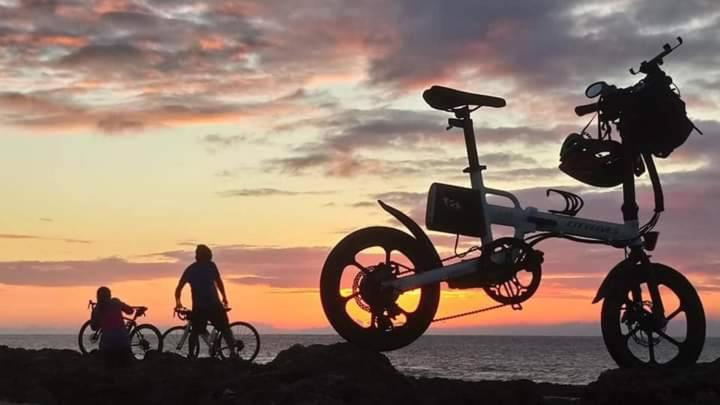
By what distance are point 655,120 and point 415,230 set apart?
9.68 ft

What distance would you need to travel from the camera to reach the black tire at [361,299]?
392 inches

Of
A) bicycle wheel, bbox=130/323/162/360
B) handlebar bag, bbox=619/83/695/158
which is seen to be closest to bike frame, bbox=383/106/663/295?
handlebar bag, bbox=619/83/695/158

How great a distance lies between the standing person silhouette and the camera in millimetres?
16969

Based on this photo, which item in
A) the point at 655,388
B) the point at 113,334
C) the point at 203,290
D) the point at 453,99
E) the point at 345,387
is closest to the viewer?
the point at 655,388

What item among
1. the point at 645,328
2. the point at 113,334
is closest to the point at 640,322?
the point at 645,328

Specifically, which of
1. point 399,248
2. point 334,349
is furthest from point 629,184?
point 334,349

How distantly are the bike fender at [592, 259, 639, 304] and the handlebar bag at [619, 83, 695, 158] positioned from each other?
4.48 feet

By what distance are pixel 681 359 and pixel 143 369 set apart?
6.25 metres

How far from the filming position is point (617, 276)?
33.3 feet

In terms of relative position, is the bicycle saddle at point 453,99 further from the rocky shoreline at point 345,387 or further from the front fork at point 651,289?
the rocky shoreline at point 345,387

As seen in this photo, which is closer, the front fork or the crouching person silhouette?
the front fork

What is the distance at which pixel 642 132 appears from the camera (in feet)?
34.7

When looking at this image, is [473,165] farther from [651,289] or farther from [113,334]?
[113,334]

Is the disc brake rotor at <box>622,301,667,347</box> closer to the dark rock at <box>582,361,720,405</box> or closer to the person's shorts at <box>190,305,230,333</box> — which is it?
the dark rock at <box>582,361,720,405</box>
